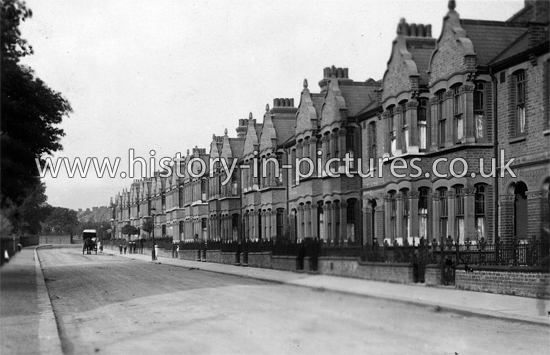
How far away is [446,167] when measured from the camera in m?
27.1

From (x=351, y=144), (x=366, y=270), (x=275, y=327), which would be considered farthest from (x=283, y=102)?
(x=275, y=327)

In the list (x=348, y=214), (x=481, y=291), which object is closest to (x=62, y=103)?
(x=481, y=291)

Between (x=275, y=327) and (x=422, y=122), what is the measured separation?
17099mm

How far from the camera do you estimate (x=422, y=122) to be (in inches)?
1155

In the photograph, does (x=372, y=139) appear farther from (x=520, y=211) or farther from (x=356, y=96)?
(x=520, y=211)

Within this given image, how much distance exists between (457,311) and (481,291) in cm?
489

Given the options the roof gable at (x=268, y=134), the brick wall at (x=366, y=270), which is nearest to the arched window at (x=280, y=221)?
the roof gable at (x=268, y=134)

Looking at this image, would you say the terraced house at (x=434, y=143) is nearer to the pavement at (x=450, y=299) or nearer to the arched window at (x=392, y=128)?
the arched window at (x=392, y=128)

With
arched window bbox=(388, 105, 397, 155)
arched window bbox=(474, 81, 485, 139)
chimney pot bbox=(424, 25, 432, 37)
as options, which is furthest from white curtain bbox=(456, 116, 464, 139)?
chimney pot bbox=(424, 25, 432, 37)

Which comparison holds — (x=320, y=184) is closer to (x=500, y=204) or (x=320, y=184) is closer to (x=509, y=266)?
(x=500, y=204)

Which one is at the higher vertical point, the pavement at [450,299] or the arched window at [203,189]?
the arched window at [203,189]

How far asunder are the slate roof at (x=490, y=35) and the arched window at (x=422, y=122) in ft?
11.3

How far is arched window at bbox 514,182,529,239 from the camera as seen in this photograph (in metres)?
24.4

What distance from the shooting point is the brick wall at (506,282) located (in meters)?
19.5
